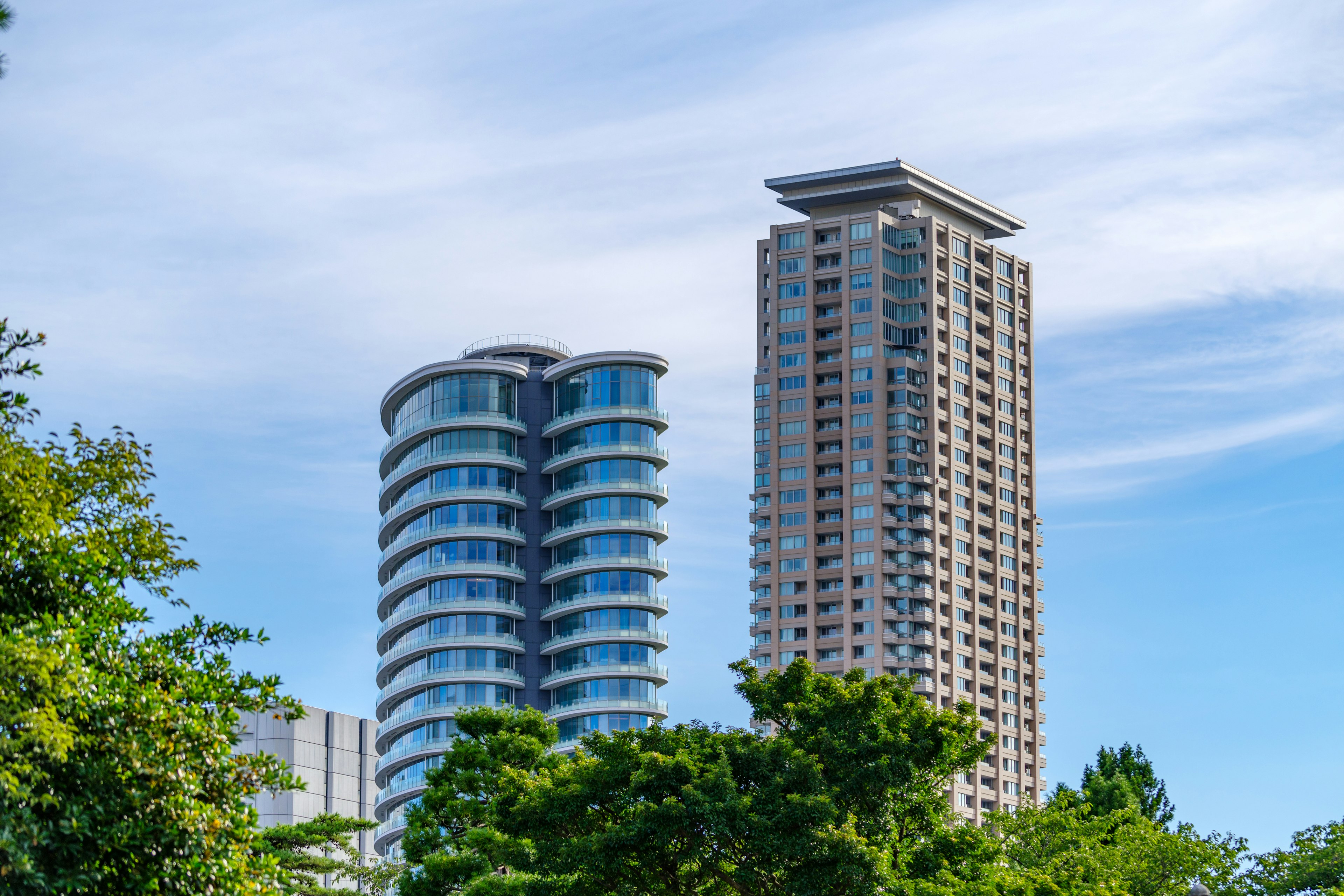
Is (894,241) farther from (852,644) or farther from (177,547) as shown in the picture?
(177,547)

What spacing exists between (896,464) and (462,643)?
48.4m

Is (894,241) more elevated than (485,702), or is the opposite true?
(894,241)

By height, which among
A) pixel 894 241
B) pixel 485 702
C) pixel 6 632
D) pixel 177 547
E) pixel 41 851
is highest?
pixel 894 241

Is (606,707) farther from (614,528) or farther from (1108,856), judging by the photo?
(1108,856)

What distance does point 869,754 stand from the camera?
52875mm

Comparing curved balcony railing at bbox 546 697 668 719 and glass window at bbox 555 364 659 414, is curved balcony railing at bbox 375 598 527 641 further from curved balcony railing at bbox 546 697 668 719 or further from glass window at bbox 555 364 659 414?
glass window at bbox 555 364 659 414

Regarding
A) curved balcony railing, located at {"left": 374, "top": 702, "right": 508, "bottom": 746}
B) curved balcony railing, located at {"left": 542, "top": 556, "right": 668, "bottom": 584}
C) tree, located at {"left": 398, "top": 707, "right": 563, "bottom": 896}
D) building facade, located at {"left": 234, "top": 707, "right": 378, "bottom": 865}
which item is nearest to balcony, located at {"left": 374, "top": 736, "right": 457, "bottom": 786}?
curved balcony railing, located at {"left": 374, "top": 702, "right": 508, "bottom": 746}

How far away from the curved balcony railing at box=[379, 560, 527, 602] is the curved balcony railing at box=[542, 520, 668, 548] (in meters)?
3.44

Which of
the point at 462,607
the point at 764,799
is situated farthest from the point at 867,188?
the point at 764,799

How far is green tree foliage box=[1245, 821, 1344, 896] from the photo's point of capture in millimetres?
62688

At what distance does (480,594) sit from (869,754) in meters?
89.9

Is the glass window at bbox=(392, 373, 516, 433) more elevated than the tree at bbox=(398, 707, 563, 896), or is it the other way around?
the glass window at bbox=(392, 373, 516, 433)

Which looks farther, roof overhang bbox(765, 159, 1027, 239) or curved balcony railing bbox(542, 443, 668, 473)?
roof overhang bbox(765, 159, 1027, 239)

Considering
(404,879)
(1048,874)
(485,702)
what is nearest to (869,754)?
(1048,874)
